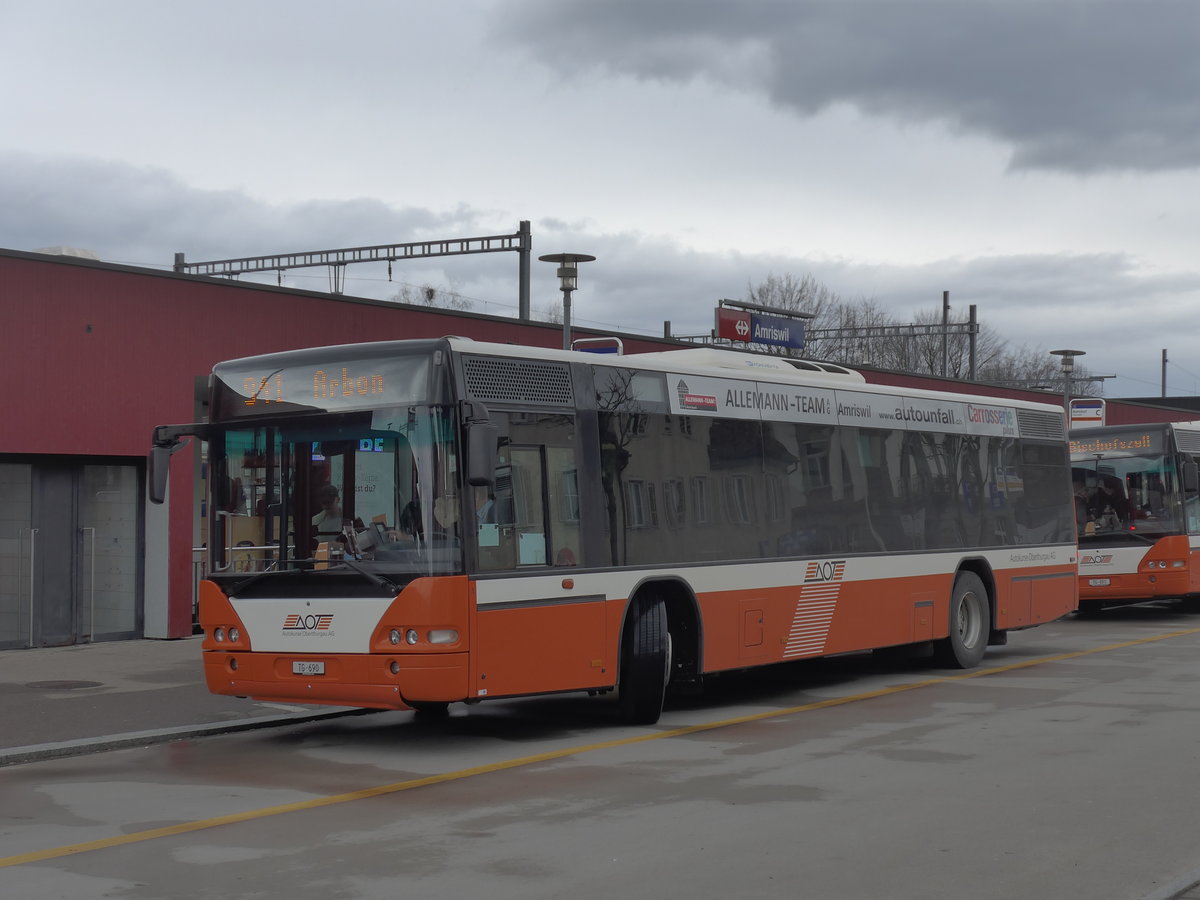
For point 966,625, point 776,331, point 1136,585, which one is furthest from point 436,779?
point 776,331

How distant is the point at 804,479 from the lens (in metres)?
14.0

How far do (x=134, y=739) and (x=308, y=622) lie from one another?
1.75 metres

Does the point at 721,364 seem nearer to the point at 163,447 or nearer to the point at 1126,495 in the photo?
the point at 163,447

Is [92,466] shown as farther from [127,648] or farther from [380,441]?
[380,441]

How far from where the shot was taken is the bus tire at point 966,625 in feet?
53.4

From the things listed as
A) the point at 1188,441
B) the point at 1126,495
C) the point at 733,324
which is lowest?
the point at 1126,495

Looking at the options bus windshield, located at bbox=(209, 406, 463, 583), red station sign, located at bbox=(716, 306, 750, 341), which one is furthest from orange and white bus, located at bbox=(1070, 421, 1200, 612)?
bus windshield, located at bbox=(209, 406, 463, 583)

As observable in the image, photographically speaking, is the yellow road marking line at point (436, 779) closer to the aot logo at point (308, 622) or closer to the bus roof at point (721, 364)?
the aot logo at point (308, 622)

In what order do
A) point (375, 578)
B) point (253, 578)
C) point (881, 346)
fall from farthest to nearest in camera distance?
point (881, 346), point (253, 578), point (375, 578)

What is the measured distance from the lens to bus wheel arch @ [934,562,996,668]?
16281mm

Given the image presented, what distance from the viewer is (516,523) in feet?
35.5

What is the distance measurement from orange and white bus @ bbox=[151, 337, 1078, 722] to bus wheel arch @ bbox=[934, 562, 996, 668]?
2.02 meters

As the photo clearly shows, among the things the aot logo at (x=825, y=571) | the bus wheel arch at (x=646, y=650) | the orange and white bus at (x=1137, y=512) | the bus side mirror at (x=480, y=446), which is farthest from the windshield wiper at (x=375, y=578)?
the orange and white bus at (x=1137, y=512)

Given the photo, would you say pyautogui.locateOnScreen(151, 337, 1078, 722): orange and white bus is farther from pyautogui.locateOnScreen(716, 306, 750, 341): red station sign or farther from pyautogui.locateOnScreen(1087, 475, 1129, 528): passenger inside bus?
pyautogui.locateOnScreen(716, 306, 750, 341): red station sign
